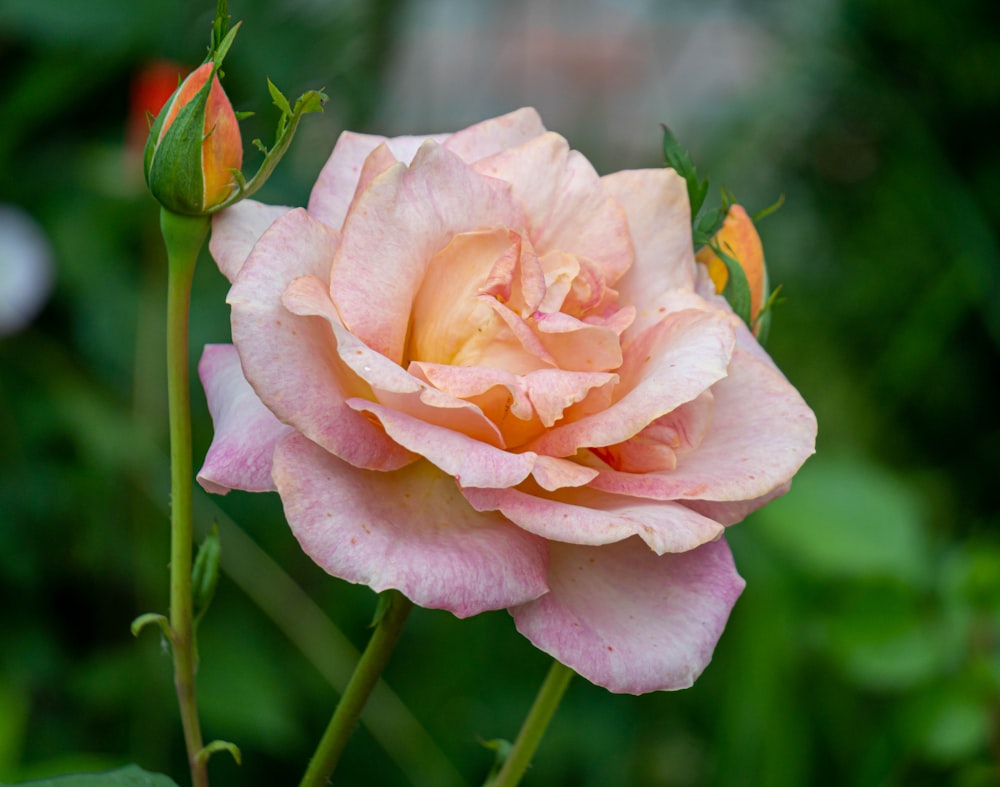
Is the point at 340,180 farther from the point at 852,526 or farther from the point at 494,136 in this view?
the point at 852,526

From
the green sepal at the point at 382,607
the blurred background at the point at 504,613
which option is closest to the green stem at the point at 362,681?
the green sepal at the point at 382,607

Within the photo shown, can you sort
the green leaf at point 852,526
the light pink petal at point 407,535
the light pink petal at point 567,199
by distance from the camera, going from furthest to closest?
the green leaf at point 852,526
the light pink petal at point 567,199
the light pink petal at point 407,535

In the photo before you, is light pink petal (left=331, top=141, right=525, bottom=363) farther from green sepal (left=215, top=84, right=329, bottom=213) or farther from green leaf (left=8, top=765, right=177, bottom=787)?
green leaf (left=8, top=765, right=177, bottom=787)

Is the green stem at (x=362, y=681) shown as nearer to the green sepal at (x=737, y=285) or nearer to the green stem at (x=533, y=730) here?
the green stem at (x=533, y=730)

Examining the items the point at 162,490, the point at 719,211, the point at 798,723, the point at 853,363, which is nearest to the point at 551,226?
the point at 719,211

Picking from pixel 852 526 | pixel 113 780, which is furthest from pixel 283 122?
pixel 852 526

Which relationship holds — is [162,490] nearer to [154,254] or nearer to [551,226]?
[154,254]
